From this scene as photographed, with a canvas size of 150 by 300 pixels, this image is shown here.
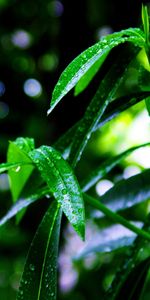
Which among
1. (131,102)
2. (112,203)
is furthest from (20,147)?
(112,203)

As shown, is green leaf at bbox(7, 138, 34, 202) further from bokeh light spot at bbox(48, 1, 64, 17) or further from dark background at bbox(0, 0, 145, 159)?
bokeh light spot at bbox(48, 1, 64, 17)

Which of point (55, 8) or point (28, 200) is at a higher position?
point (55, 8)

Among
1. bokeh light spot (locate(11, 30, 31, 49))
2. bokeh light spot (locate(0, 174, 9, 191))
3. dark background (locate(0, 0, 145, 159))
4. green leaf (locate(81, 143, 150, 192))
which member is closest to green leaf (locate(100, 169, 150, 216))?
green leaf (locate(81, 143, 150, 192))

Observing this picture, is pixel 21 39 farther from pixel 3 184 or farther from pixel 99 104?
pixel 99 104

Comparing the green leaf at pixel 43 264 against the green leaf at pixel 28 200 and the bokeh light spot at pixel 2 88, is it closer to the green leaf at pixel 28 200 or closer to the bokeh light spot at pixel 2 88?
the green leaf at pixel 28 200

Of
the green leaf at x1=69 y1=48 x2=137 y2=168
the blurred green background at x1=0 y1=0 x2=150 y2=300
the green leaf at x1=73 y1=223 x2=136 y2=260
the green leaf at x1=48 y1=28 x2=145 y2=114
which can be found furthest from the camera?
the blurred green background at x1=0 y1=0 x2=150 y2=300

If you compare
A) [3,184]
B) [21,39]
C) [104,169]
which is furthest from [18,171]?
[21,39]
